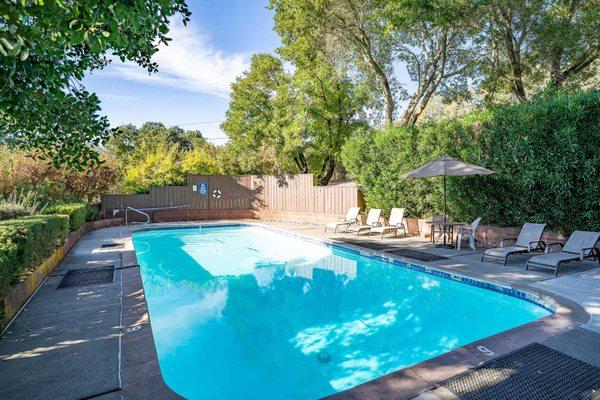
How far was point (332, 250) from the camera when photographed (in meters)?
9.82

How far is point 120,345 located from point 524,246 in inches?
286

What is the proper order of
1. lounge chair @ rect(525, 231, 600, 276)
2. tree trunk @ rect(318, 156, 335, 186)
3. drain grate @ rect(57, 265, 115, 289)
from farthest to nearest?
1. tree trunk @ rect(318, 156, 335, 186)
2. lounge chair @ rect(525, 231, 600, 276)
3. drain grate @ rect(57, 265, 115, 289)

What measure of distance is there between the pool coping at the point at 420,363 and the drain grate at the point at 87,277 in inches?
25.3

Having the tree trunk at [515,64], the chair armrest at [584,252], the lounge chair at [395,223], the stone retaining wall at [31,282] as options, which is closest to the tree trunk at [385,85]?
the tree trunk at [515,64]

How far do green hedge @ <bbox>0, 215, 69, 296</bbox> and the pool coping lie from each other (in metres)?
1.34

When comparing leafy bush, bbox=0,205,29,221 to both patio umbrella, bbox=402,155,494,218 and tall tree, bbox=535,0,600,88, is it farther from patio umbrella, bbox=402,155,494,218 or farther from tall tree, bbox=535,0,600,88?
tall tree, bbox=535,0,600,88

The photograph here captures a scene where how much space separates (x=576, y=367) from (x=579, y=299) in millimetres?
2123

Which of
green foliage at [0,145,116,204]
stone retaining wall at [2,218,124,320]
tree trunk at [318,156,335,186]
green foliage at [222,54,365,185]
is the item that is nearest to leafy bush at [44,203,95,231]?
stone retaining wall at [2,218,124,320]

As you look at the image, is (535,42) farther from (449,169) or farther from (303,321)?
(303,321)

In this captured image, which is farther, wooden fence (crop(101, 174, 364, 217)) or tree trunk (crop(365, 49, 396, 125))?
tree trunk (crop(365, 49, 396, 125))

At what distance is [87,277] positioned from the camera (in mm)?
6152

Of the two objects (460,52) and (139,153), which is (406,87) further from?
(139,153)

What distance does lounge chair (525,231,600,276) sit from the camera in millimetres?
5858

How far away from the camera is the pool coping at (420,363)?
266 cm
